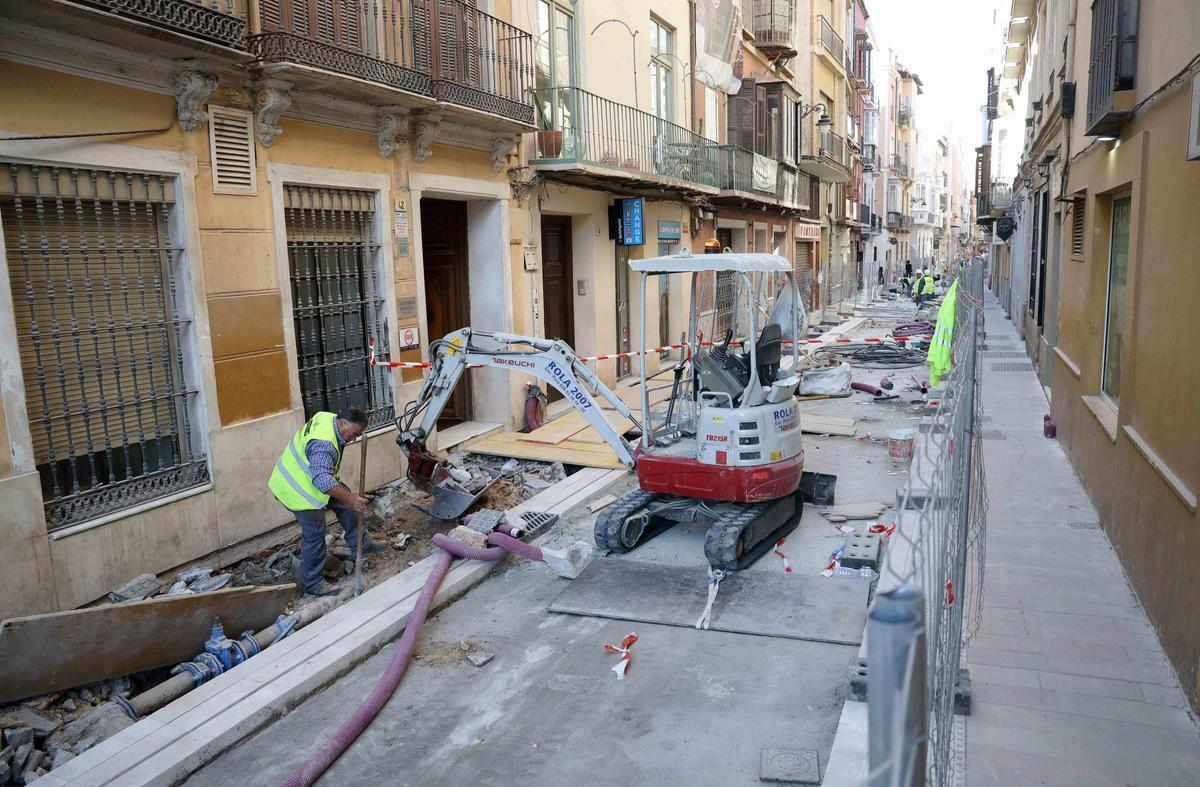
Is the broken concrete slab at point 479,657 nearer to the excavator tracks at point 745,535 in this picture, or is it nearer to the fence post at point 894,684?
the excavator tracks at point 745,535

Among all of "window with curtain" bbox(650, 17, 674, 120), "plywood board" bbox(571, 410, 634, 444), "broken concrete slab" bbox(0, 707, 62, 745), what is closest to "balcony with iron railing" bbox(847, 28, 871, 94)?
"window with curtain" bbox(650, 17, 674, 120)

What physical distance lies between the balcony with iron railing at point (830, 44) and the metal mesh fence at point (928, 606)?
2588 cm

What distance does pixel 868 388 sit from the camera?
14.5 meters

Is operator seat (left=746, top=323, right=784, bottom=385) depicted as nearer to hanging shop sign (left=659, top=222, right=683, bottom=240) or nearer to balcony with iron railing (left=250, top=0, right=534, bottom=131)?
balcony with iron railing (left=250, top=0, right=534, bottom=131)

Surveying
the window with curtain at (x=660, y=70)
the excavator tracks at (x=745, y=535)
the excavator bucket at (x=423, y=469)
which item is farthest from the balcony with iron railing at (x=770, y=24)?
the excavator tracks at (x=745, y=535)

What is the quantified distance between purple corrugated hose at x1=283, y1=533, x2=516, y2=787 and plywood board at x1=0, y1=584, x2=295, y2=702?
3.50 feet

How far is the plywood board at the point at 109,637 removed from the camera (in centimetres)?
477

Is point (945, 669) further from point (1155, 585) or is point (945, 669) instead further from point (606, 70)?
point (606, 70)

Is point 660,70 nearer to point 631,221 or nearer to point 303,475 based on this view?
point 631,221

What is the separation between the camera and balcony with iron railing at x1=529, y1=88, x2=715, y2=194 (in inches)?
464

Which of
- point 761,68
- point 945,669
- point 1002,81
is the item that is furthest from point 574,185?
point 1002,81

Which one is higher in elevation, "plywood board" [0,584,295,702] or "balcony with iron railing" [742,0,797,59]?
"balcony with iron railing" [742,0,797,59]

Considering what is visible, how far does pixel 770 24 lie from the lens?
73.0 feet

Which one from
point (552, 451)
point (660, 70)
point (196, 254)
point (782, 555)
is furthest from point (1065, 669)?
point (660, 70)
